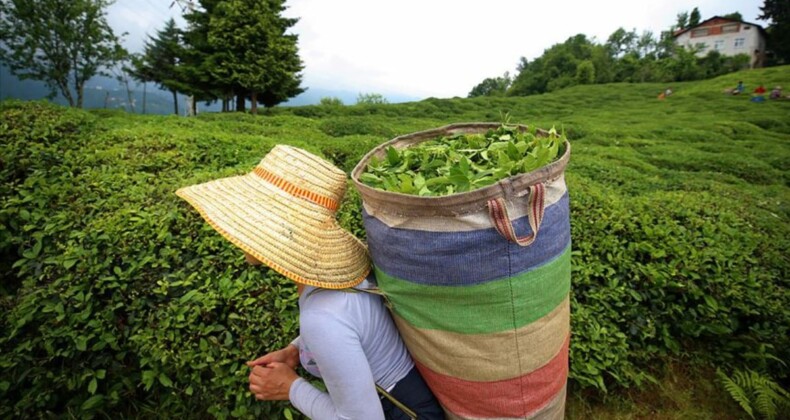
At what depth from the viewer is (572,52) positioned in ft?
188

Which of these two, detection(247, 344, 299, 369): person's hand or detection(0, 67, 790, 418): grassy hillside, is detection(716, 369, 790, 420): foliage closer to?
detection(0, 67, 790, 418): grassy hillside

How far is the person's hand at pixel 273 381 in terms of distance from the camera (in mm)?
1503

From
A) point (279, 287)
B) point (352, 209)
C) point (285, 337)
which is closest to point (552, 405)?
point (285, 337)

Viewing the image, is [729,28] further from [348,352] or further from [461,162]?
[348,352]

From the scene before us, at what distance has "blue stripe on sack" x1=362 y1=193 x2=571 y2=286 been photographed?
114 cm

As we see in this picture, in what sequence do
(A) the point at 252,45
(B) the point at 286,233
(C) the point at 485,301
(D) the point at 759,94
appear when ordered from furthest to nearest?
(D) the point at 759,94 → (A) the point at 252,45 → (B) the point at 286,233 → (C) the point at 485,301

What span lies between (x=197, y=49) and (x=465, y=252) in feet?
84.2

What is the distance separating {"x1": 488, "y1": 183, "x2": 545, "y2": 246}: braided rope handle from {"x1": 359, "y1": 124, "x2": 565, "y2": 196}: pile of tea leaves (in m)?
0.10

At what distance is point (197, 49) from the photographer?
22609mm

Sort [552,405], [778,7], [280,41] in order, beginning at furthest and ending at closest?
[778,7]
[280,41]
[552,405]

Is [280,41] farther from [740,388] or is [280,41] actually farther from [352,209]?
[740,388]

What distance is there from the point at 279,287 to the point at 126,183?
1538mm

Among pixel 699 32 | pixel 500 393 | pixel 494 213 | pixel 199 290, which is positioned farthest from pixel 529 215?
pixel 699 32

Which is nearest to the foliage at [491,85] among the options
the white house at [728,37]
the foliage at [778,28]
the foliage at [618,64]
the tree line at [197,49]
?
the foliage at [618,64]
